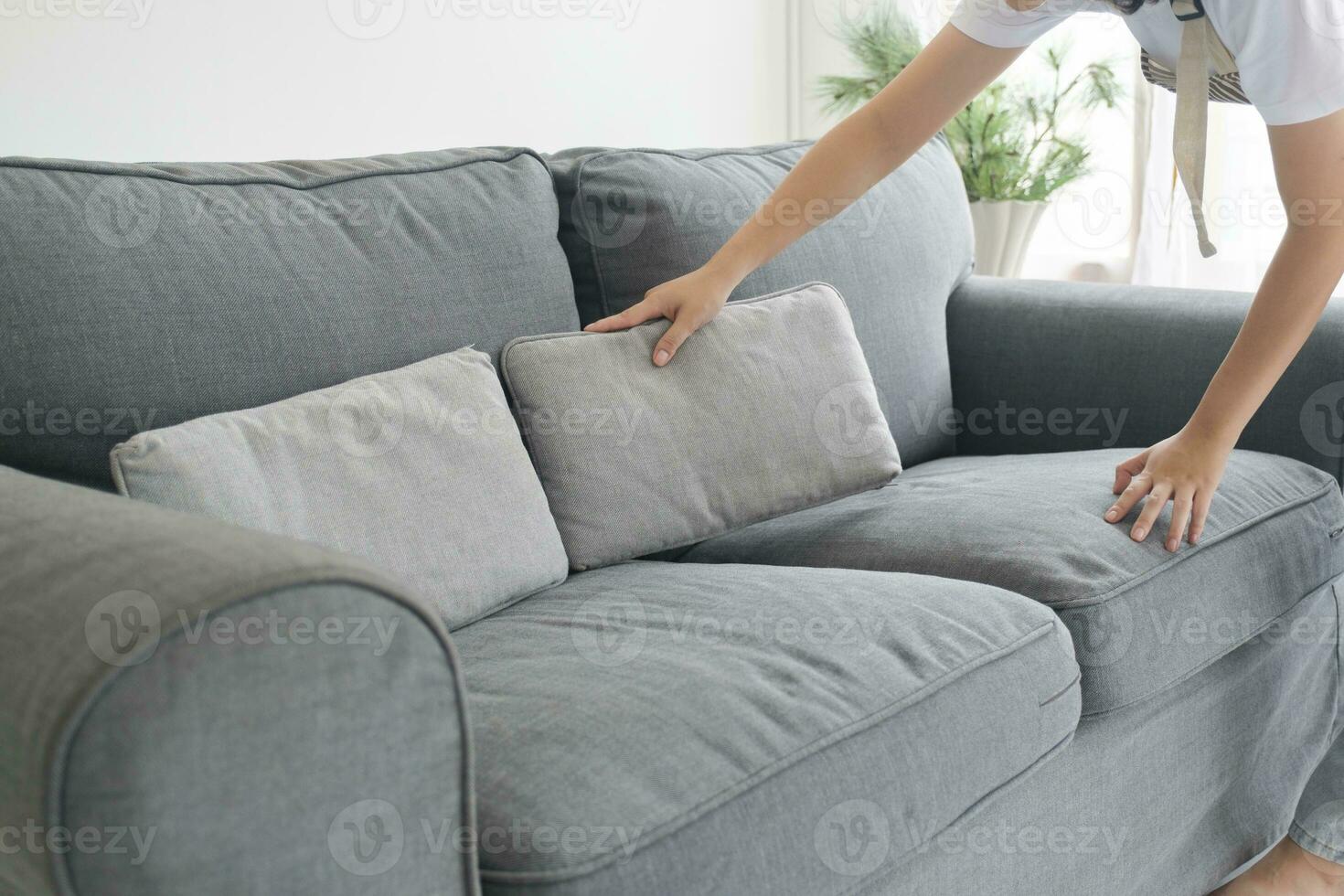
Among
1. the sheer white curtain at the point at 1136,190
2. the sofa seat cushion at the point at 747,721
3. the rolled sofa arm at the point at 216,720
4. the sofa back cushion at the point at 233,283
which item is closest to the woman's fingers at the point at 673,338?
the sofa back cushion at the point at 233,283

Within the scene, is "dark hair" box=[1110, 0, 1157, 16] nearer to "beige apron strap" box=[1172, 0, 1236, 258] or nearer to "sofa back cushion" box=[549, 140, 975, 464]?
"beige apron strap" box=[1172, 0, 1236, 258]

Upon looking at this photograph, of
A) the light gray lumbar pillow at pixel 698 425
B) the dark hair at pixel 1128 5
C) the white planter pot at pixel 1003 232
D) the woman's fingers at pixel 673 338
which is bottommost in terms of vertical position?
the white planter pot at pixel 1003 232

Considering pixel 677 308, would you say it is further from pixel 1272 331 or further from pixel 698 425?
pixel 1272 331

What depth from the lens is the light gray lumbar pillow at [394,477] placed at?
3.40 feet

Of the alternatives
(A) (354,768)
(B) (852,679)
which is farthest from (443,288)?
(A) (354,768)

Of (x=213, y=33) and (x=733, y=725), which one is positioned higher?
(x=213, y=33)

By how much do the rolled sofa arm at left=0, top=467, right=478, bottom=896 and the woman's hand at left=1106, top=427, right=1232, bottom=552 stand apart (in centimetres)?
87

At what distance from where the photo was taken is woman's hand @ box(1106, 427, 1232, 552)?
1.33m

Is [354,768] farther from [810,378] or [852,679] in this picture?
[810,378]

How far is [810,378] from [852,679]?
557 mm

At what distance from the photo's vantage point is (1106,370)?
1808mm

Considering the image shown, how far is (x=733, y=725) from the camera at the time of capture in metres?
0.90

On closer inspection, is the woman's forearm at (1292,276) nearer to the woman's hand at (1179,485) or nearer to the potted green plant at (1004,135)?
the woman's hand at (1179,485)

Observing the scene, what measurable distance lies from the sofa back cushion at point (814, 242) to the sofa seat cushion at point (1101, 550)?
28 centimetres
